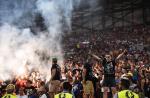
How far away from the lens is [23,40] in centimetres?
1802

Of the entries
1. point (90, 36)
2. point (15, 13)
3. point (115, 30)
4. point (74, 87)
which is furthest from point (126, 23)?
point (74, 87)

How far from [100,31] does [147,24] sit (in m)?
3.95

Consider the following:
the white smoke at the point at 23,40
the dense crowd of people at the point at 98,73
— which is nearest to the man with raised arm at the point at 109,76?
the dense crowd of people at the point at 98,73

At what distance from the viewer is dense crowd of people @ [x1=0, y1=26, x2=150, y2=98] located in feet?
41.6

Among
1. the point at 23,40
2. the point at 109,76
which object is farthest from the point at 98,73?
the point at 23,40

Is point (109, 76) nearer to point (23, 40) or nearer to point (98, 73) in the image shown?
point (98, 73)

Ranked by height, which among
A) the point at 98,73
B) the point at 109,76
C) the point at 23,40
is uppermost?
the point at 23,40

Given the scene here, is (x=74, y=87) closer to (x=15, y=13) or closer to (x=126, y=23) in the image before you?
(x=15, y=13)

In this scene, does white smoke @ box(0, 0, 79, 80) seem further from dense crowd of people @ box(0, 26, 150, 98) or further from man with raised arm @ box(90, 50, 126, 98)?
man with raised arm @ box(90, 50, 126, 98)

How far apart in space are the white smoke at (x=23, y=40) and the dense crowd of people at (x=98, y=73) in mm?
768

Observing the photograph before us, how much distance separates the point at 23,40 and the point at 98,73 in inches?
167

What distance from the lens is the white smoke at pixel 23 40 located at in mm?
16969

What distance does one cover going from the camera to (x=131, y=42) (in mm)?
25953

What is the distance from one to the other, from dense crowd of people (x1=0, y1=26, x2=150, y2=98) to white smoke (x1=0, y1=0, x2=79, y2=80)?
768 mm
